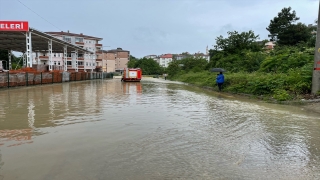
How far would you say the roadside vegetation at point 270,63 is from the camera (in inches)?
563

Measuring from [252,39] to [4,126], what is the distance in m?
36.1

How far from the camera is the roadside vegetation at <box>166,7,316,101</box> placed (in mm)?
14312

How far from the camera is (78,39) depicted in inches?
3241

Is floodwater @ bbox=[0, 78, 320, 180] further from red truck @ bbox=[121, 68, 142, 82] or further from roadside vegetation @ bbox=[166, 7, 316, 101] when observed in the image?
red truck @ bbox=[121, 68, 142, 82]

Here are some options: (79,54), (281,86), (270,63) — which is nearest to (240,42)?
(270,63)

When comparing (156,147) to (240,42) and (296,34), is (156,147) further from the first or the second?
(296,34)

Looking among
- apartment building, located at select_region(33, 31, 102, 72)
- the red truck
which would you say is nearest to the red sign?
the red truck

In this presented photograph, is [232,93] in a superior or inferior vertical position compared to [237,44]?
inferior

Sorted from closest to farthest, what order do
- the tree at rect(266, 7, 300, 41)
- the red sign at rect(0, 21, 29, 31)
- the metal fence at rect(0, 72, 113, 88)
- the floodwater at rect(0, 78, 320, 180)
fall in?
1. the floodwater at rect(0, 78, 320, 180)
2. the metal fence at rect(0, 72, 113, 88)
3. the red sign at rect(0, 21, 29, 31)
4. the tree at rect(266, 7, 300, 41)

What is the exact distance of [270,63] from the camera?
847 inches

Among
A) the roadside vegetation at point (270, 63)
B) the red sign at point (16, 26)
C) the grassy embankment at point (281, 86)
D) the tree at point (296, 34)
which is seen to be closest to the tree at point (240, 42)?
the roadside vegetation at point (270, 63)

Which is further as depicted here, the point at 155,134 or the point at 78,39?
the point at 78,39

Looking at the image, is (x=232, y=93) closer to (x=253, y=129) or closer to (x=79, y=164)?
(x=253, y=129)

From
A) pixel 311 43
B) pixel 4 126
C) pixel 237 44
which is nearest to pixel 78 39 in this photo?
pixel 237 44
